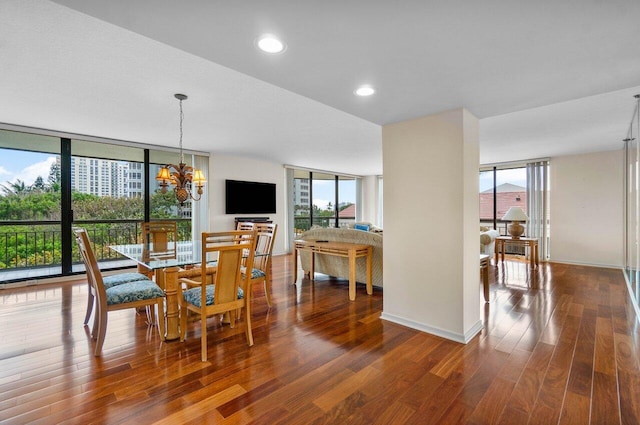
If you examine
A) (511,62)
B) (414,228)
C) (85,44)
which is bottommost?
(414,228)

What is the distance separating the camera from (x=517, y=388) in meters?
1.97

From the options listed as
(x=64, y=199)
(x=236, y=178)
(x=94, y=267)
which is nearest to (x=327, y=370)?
(x=94, y=267)

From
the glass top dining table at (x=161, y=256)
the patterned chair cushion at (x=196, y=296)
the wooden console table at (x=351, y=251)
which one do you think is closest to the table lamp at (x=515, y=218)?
the wooden console table at (x=351, y=251)

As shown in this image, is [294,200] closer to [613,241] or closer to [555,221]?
[555,221]

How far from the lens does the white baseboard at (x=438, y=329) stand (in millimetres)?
2678

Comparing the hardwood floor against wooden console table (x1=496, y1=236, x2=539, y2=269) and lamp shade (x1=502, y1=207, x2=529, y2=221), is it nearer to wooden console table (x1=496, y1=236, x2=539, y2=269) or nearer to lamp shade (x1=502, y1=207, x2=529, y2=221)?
wooden console table (x1=496, y1=236, x2=539, y2=269)

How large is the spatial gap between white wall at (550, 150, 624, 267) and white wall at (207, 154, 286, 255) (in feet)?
21.0

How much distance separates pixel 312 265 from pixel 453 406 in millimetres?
3301

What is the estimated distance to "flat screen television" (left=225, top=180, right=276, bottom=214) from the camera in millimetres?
6805

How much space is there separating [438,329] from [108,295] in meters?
2.98

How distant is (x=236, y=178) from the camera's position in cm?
698

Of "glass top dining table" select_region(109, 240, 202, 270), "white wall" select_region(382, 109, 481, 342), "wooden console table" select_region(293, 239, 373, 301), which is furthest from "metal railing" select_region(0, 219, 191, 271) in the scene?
"white wall" select_region(382, 109, 481, 342)

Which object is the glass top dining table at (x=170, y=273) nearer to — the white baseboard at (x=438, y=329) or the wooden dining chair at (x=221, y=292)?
the wooden dining chair at (x=221, y=292)

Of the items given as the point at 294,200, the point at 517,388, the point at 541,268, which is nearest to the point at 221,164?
the point at 294,200
